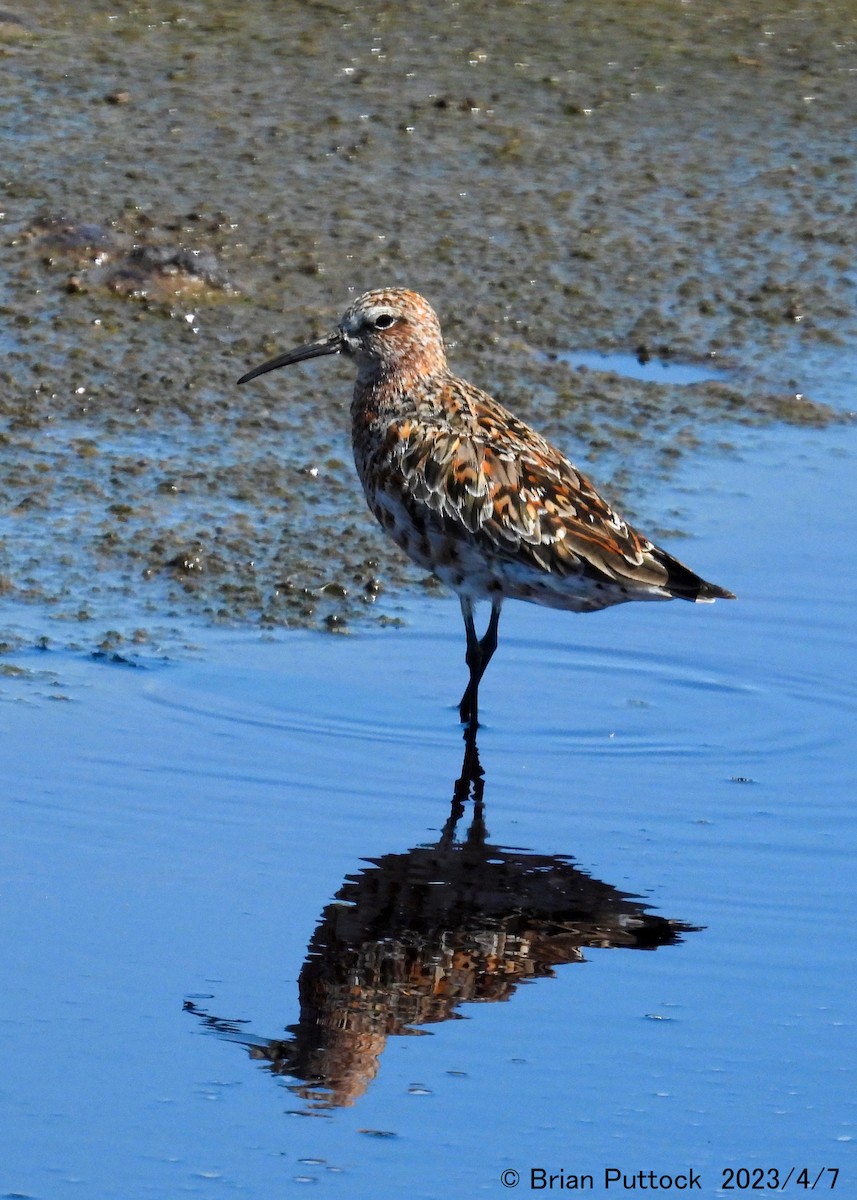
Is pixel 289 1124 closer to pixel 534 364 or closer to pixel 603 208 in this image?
pixel 534 364

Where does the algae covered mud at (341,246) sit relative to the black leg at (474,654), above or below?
above

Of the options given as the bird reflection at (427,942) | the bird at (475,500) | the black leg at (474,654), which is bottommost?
the bird reflection at (427,942)

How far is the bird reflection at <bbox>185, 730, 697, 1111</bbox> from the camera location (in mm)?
4418

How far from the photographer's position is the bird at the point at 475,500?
646 cm

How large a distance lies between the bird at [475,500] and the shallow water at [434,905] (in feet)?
1.04

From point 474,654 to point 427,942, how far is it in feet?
5.61

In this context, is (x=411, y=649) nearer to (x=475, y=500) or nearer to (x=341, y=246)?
(x=475, y=500)

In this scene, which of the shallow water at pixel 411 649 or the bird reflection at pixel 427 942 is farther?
the bird reflection at pixel 427 942

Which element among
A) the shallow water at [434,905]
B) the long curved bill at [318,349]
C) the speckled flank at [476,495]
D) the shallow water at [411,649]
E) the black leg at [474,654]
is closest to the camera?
the shallow water at [434,905]

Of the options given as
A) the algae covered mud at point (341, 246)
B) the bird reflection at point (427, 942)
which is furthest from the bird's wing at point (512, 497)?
the bird reflection at point (427, 942)

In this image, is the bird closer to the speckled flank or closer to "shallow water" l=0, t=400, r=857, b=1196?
the speckled flank

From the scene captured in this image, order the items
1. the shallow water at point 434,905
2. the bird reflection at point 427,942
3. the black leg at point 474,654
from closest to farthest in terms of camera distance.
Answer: the shallow water at point 434,905, the bird reflection at point 427,942, the black leg at point 474,654

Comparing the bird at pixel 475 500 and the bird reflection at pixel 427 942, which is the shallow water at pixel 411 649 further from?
the bird at pixel 475 500

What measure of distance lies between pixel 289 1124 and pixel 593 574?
2.69m
